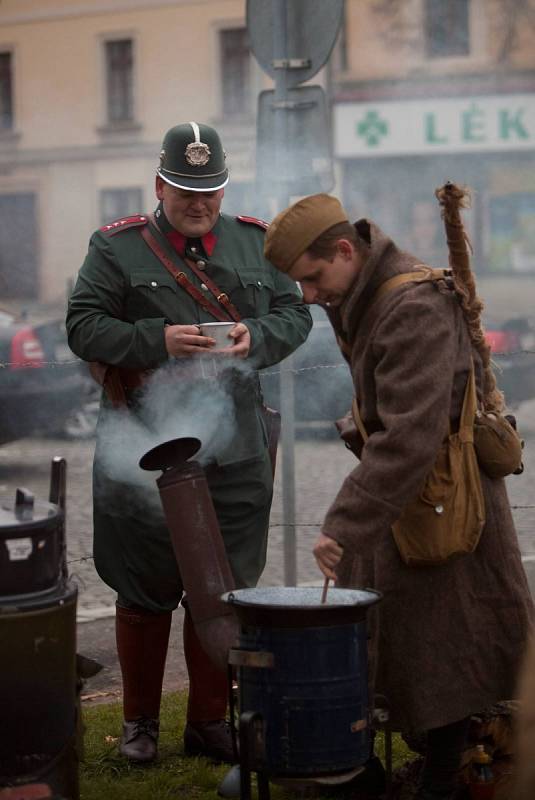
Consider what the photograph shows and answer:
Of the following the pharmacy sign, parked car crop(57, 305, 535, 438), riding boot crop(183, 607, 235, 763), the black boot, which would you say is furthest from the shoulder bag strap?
the pharmacy sign

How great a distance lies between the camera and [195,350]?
14.4 feet

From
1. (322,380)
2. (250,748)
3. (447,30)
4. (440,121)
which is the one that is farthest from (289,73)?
(440,121)

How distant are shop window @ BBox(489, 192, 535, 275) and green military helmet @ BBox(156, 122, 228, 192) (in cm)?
2400

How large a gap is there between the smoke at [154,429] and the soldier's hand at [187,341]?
21cm

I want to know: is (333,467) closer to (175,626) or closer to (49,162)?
(175,626)

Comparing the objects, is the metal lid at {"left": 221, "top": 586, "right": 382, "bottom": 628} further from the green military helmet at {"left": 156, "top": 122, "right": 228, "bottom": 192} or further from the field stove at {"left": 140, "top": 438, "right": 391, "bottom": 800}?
the green military helmet at {"left": 156, "top": 122, "right": 228, "bottom": 192}

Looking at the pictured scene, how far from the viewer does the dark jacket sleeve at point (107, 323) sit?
4473 millimetres

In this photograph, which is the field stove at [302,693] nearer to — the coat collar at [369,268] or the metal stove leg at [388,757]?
the metal stove leg at [388,757]

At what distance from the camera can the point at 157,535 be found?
461 cm

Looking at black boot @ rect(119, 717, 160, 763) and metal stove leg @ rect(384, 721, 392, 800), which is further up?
metal stove leg @ rect(384, 721, 392, 800)

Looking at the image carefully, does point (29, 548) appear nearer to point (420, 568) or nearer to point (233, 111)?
point (420, 568)

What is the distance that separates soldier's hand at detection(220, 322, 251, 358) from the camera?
442cm

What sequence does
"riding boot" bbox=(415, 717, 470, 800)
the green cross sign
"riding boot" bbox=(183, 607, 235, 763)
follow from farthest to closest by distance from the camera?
the green cross sign, "riding boot" bbox=(183, 607, 235, 763), "riding boot" bbox=(415, 717, 470, 800)

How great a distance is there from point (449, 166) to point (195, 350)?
83.7 feet
